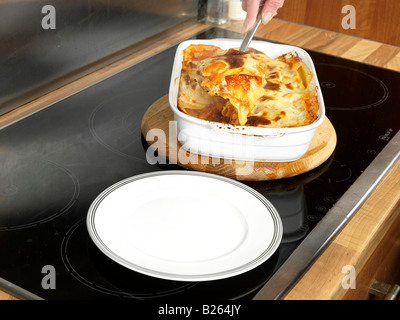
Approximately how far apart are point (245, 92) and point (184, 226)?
0.94ft

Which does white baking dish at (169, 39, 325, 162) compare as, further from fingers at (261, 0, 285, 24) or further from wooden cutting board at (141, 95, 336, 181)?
fingers at (261, 0, 285, 24)

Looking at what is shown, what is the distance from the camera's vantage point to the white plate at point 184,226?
2.37 ft

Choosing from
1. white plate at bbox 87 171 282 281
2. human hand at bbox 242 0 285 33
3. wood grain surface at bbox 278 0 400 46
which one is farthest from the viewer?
wood grain surface at bbox 278 0 400 46

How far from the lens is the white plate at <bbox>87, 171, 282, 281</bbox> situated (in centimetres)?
72

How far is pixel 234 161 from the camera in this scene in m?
0.97

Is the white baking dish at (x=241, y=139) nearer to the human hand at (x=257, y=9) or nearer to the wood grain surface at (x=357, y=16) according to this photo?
the human hand at (x=257, y=9)

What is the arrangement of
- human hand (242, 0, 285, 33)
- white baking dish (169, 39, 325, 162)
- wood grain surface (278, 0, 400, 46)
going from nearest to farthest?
white baking dish (169, 39, 325, 162), human hand (242, 0, 285, 33), wood grain surface (278, 0, 400, 46)

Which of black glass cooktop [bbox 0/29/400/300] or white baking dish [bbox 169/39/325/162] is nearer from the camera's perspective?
black glass cooktop [bbox 0/29/400/300]

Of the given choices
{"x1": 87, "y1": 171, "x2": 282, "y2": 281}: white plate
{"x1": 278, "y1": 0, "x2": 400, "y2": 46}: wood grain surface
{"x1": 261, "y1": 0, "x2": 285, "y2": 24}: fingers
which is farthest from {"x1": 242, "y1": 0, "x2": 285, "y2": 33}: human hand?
{"x1": 278, "y1": 0, "x2": 400, "y2": 46}: wood grain surface

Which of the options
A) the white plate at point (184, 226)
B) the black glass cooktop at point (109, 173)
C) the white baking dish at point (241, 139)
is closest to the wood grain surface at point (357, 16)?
the black glass cooktop at point (109, 173)

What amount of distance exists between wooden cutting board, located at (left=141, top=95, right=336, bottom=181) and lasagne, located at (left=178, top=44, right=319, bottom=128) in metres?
0.07

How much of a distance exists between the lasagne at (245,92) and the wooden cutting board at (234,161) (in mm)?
68

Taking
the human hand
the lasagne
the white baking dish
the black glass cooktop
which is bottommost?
the black glass cooktop
